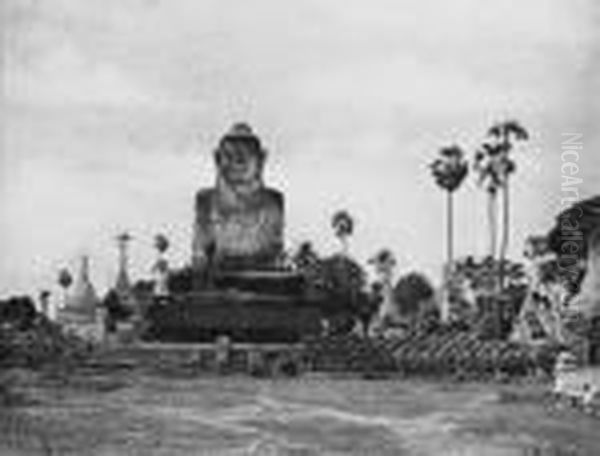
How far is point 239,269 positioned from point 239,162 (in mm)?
6861

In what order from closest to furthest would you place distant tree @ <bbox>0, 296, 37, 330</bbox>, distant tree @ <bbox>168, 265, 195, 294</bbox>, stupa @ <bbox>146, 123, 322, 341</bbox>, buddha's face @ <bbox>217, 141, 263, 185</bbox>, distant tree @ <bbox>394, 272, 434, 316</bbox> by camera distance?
stupa @ <bbox>146, 123, 322, 341</bbox> < distant tree @ <bbox>168, 265, 195, 294</bbox> < buddha's face @ <bbox>217, 141, 263, 185</bbox> < distant tree @ <bbox>0, 296, 37, 330</bbox> < distant tree @ <bbox>394, 272, 434, 316</bbox>

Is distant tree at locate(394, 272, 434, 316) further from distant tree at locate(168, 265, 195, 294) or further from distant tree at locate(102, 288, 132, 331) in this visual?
distant tree at locate(168, 265, 195, 294)

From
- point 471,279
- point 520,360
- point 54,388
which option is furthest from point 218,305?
point 471,279

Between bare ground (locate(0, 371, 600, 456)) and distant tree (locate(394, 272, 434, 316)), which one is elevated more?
distant tree (locate(394, 272, 434, 316))

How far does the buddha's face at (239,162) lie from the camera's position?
209 feet

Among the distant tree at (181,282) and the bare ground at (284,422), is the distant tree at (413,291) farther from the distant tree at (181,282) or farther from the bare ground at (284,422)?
the bare ground at (284,422)

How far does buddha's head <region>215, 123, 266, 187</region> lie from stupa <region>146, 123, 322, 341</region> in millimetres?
61

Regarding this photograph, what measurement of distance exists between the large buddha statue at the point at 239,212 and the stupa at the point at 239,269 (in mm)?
60

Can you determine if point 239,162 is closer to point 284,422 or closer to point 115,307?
point 115,307

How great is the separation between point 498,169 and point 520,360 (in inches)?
925

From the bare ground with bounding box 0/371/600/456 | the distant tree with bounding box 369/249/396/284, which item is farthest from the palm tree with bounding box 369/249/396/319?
the bare ground with bounding box 0/371/600/456

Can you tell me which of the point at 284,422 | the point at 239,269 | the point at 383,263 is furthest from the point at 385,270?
the point at 284,422

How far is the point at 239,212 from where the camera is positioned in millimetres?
63406

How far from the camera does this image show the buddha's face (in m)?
63.6
